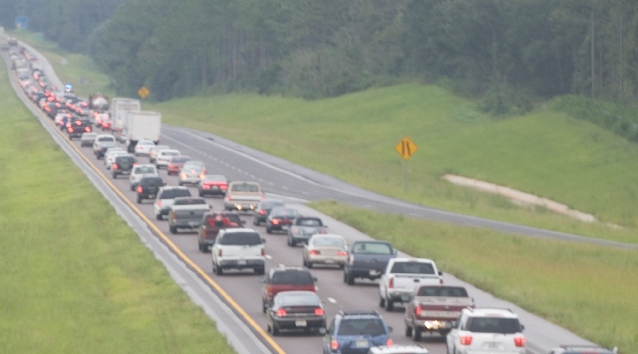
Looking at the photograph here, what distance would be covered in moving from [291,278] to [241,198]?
2659cm

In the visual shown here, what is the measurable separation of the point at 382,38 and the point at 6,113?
160ft

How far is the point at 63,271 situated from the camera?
43.2 metres

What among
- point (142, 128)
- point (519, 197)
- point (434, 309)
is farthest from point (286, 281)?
point (142, 128)

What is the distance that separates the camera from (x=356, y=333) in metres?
23.6

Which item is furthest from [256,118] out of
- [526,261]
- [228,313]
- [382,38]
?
[228,313]

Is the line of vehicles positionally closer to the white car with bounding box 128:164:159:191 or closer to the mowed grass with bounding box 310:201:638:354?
the white car with bounding box 128:164:159:191

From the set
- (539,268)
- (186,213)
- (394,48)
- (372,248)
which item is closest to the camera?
(372,248)

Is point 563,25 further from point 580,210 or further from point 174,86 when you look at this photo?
point 174,86

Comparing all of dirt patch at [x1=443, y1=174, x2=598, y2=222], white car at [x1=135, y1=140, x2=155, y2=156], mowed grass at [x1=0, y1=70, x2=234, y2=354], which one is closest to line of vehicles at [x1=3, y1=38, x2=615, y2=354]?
mowed grass at [x1=0, y1=70, x2=234, y2=354]

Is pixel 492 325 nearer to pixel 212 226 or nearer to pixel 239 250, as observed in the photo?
pixel 239 250

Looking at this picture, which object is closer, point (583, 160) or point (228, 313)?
point (228, 313)

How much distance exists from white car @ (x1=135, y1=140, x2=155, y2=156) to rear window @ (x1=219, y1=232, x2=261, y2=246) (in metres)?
44.2

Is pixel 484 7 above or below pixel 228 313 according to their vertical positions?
above

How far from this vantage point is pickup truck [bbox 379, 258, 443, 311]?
32.0 metres
